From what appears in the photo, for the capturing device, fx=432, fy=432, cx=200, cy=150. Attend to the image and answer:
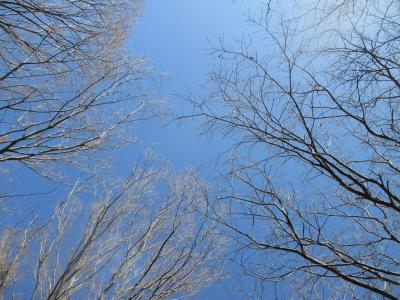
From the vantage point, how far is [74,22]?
3.79 metres

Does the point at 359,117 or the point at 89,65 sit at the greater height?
the point at 89,65

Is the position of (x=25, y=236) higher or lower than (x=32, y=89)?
higher

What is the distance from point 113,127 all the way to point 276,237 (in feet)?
7.12

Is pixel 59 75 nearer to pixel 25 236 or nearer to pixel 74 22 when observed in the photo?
pixel 74 22

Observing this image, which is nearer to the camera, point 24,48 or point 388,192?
point 388,192

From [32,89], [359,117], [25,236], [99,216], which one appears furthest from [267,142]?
[25,236]

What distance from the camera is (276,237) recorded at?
3.51 m

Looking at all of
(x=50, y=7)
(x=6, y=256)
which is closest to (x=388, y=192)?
(x=50, y=7)

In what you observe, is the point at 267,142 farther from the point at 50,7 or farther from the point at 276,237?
the point at 50,7

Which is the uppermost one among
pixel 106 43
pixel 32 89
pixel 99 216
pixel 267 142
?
pixel 99 216

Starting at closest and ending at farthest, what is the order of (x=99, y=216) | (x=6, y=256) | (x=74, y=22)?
(x=74, y=22)
(x=99, y=216)
(x=6, y=256)

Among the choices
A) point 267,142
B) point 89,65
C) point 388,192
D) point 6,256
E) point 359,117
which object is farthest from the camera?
point 6,256

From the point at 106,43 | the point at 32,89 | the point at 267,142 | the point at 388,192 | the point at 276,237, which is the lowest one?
the point at 388,192

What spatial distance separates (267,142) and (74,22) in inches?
78.1
